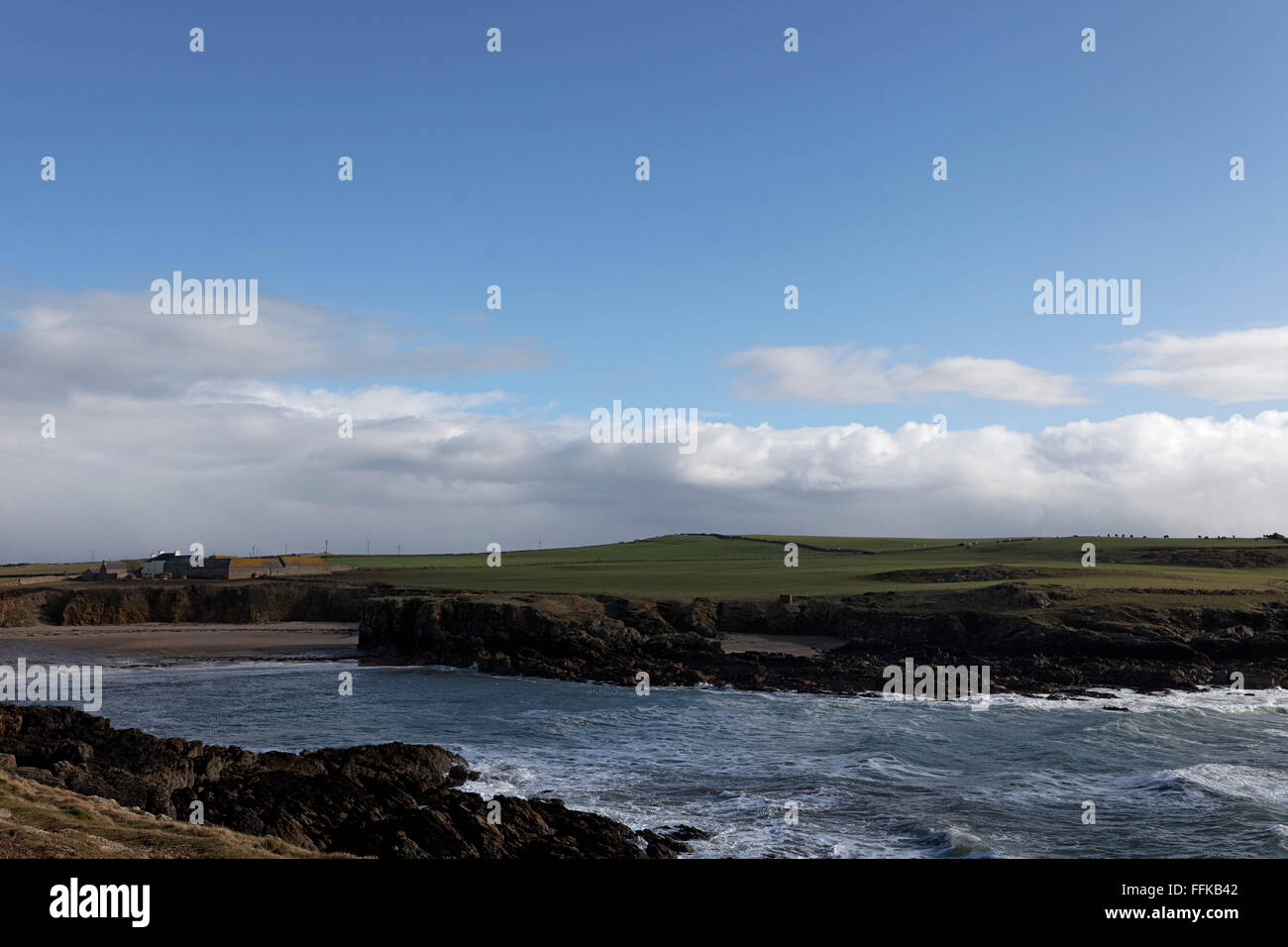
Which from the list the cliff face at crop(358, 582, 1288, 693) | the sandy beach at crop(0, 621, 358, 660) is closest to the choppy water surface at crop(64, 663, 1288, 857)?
the cliff face at crop(358, 582, 1288, 693)

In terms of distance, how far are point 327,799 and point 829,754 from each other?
1675cm

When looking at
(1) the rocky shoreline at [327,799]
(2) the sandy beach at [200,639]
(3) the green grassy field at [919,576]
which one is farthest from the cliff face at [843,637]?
(1) the rocky shoreline at [327,799]

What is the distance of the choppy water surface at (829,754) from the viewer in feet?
69.9

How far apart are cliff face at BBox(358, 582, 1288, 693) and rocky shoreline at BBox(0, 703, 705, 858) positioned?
2264 centimetres

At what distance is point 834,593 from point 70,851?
55750 mm

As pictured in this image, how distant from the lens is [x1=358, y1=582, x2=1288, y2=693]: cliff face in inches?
1759

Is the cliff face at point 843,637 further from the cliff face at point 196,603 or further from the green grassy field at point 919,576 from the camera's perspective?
the cliff face at point 196,603

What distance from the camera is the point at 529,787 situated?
82.4ft

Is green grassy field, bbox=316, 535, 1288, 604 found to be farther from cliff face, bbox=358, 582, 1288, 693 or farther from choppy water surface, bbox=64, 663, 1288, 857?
choppy water surface, bbox=64, 663, 1288, 857

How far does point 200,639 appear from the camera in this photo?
206 ft
